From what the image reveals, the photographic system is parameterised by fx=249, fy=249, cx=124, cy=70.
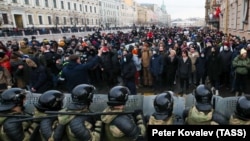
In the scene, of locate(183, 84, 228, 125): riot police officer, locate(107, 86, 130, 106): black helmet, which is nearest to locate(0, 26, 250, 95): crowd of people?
locate(107, 86, 130, 106): black helmet

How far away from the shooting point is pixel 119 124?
2.78 metres

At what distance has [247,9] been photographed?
1520cm

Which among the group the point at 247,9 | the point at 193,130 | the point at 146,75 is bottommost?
the point at 146,75

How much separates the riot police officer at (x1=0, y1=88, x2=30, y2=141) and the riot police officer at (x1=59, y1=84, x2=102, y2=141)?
0.68 meters

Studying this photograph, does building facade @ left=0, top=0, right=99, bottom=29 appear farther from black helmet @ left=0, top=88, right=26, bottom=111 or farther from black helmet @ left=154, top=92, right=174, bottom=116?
black helmet @ left=154, top=92, right=174, bottom=116

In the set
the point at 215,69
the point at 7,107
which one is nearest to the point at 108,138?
the point at 7,107

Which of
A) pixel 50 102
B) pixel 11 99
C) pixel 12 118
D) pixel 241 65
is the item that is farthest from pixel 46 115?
pixel 241 65

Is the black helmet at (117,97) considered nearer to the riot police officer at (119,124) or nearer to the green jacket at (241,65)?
the riot police officer at (119,124)

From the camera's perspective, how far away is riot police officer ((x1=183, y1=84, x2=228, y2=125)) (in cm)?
281

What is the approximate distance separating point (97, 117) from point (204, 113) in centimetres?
131

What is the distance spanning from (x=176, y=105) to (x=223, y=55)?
484cm

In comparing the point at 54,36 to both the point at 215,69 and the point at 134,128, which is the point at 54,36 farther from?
the point at 134,128

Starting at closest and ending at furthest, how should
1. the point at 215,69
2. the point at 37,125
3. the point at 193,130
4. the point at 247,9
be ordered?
the point at 193,130 < the point at 37,125 < the point at 215,69 < the point at 247,9

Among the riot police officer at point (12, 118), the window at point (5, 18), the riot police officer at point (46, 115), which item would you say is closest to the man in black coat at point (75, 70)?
the riot police officer at point (12, 118)
